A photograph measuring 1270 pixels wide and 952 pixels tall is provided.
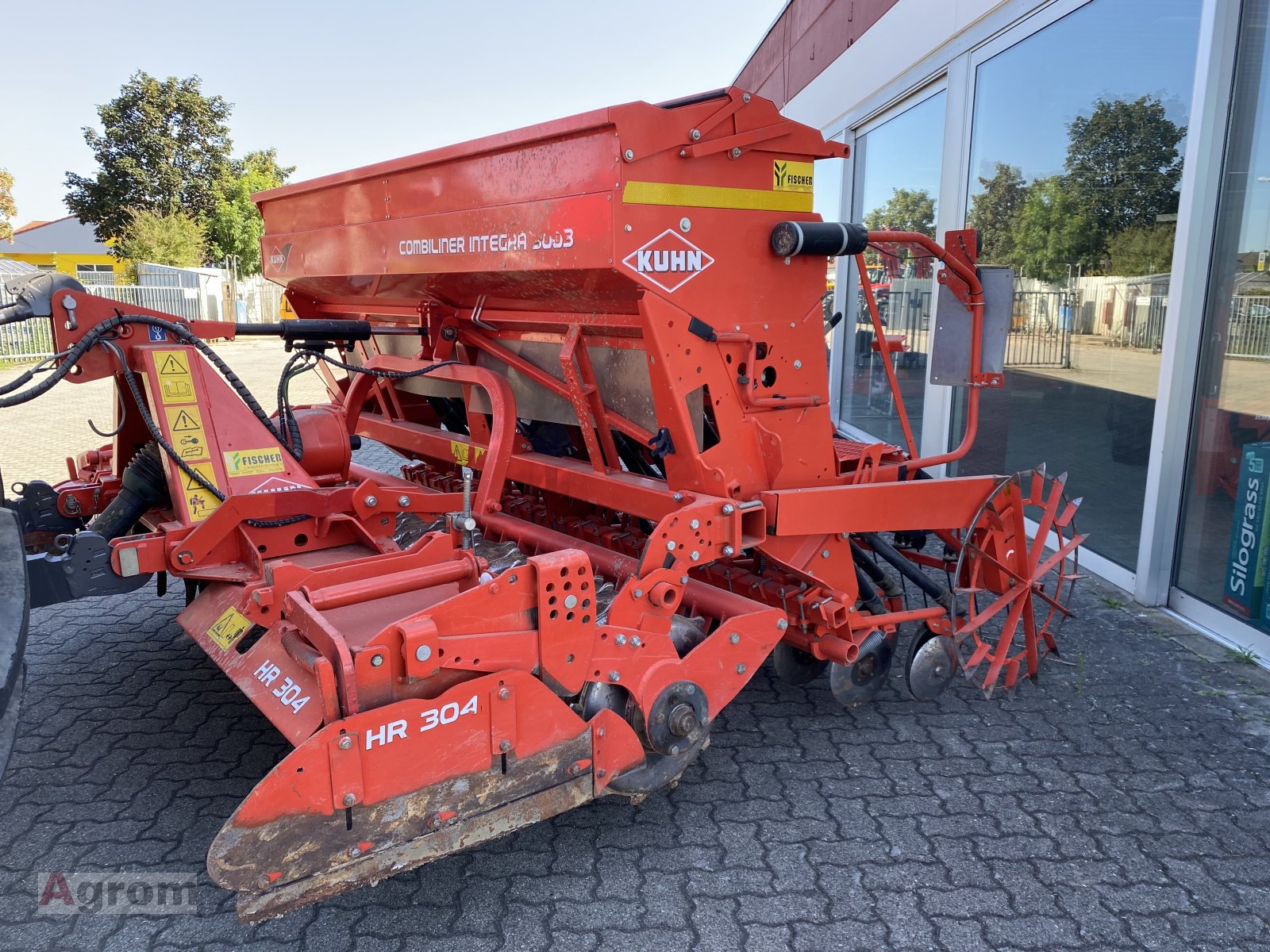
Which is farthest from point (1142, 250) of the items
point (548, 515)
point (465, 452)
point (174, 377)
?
point (174, 377)

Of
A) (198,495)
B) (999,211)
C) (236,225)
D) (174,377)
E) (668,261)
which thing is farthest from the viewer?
(236,225)

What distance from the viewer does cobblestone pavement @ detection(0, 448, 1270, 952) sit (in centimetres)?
249

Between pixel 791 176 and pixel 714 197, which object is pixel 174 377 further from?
pixel 791 176

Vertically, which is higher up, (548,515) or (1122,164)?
(1122,164)

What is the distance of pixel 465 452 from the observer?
4195 mm

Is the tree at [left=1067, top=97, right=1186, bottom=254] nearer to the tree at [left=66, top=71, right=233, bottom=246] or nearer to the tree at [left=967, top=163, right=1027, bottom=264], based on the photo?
the tree at [left=967, top=163, right=1027, bottom=264]

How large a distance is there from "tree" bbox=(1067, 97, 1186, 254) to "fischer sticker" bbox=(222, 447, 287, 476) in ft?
14.7

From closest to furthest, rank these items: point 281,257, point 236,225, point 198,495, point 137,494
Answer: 1. point 198,495
2. point 137,494
3. point 281,257
4. point 236,225

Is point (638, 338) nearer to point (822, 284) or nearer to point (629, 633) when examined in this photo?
point (822, 284)

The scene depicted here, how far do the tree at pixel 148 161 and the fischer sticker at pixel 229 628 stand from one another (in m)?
36.2

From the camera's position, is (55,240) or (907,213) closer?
(907,213)

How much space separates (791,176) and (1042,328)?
3.49m

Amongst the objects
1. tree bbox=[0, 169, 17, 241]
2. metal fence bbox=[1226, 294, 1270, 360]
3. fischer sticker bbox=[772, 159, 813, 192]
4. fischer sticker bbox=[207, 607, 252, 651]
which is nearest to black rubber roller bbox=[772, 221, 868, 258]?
fischer sticker bbox=[772, 159, 813, 192]

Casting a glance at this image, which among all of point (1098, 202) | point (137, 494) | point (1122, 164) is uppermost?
point (1122, 164)
